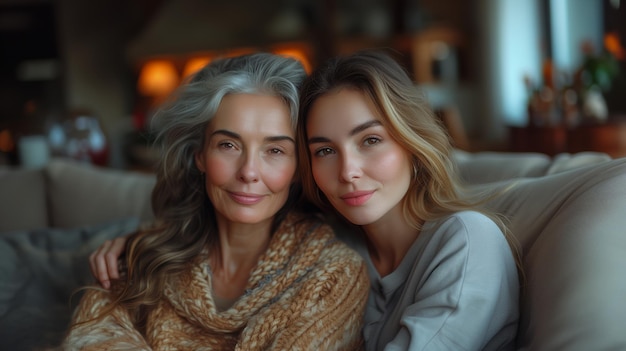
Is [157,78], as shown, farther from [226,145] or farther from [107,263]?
[226,145]

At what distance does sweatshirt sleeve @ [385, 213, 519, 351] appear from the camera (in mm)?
Answer: 1312

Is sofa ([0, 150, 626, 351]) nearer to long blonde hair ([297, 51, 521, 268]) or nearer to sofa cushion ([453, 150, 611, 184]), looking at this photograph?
sofa cushion ([453, 150, 611, 184])

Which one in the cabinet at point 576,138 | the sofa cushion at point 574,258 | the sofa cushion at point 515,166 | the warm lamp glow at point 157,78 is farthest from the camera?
the warm lamp glow at point 157,78

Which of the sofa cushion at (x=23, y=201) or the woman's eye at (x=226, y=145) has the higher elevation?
the woman's eye at (x=226, y=145)

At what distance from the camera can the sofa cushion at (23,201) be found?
2.61 m

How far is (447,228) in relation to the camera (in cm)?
145

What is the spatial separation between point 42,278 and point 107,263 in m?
0.48

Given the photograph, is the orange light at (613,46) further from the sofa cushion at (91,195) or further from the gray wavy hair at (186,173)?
the gray wavy hair at (186,173)

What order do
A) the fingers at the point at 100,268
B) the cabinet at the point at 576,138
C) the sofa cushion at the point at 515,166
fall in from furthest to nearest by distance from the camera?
the cabinet at the point at 576,138 → the sofa cushion at the point at 515,166 → the fingers at the point at 100,268

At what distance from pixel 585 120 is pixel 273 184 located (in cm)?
315

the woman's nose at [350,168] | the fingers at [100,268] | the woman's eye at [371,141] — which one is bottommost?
the fingers at [100,268]

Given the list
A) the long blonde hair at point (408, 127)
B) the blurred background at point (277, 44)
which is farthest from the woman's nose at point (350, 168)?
the blurred background at point (277, 44)

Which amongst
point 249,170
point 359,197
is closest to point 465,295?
point 359,197

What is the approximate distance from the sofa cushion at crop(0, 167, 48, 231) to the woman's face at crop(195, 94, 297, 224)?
1272 millimetres
